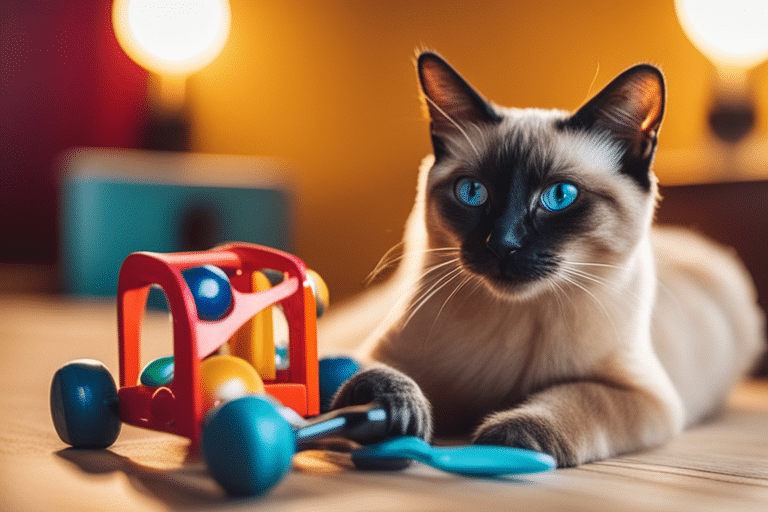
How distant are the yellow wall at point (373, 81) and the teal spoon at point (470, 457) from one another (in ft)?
6.02

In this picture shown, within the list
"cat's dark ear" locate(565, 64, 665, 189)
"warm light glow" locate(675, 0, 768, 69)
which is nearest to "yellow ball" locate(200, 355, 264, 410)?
"cat's dark ear" locate(565, 64, 665, 189)

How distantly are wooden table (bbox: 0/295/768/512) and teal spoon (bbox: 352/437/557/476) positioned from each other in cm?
2

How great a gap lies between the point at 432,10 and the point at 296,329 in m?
2.86

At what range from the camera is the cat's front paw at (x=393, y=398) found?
3.31ft

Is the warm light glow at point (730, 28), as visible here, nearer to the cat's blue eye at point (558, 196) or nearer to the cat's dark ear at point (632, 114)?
the cat's dark ear at point (632, 114)

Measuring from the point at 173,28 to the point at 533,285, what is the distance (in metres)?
3.70

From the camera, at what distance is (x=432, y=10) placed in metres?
3.67

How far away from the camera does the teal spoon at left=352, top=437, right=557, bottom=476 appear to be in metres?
0.93

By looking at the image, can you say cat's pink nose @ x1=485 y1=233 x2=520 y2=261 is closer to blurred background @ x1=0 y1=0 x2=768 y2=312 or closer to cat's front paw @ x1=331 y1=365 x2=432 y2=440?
cat's front paw @ x1=331 y1=365 x2=432 y2=440

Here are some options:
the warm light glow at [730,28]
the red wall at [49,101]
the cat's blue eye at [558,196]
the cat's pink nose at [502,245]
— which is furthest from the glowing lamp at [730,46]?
the red wall at [49,101]

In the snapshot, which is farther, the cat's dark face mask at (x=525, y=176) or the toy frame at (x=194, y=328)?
the cat's dark face mask at (x=525, y=176)

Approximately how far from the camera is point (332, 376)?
1261mm

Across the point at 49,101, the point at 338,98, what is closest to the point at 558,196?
the point at 338,98

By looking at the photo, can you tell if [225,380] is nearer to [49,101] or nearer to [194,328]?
[194,328]
